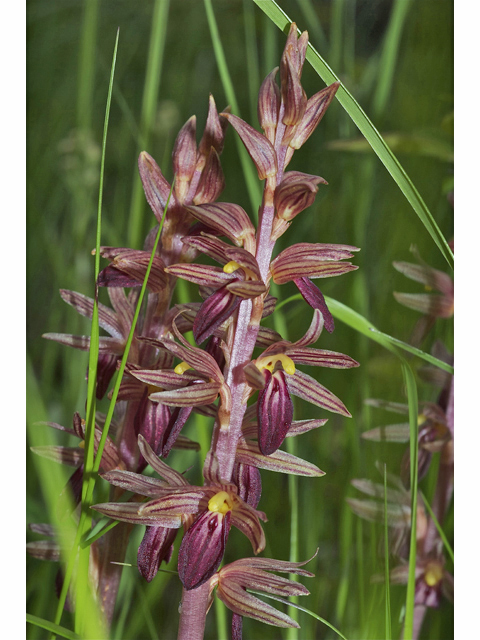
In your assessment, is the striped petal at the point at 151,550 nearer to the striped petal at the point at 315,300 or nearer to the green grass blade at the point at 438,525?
the striped petal at the point at 315,300

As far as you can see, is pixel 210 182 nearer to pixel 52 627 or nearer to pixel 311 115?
pixel 311 115

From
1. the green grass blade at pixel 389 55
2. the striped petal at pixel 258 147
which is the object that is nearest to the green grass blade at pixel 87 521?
the striped petal at pixel 258 147

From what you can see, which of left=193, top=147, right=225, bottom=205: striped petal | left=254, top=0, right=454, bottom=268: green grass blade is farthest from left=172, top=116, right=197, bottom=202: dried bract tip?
left=254, top=0, right=454, bottom=268: green grass blade

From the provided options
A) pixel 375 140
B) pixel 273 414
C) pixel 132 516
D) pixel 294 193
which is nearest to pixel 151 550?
pixel 132 516

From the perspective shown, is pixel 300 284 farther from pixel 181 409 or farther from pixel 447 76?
pixel 447 76

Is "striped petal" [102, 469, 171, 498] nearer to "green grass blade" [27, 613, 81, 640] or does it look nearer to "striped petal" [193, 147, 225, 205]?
"green grass blade" [27, 613, 81, 640]
